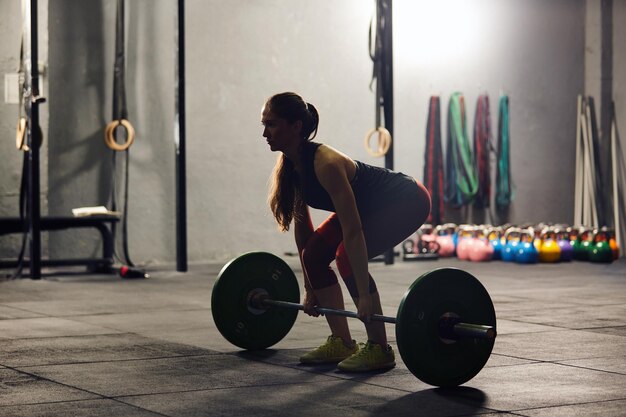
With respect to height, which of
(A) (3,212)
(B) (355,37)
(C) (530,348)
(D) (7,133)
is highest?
(B) (355,37)

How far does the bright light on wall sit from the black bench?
330cm

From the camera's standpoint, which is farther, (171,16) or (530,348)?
(171,16)

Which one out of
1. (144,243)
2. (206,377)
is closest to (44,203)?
(144,243)

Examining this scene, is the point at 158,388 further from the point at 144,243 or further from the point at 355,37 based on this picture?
the point at 355,37

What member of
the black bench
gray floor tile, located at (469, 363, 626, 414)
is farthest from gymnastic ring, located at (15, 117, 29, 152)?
gray floor tile, located at (469, 363, 626, 414)

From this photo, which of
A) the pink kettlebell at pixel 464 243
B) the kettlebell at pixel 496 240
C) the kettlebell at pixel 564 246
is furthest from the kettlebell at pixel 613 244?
the pink kettlebell at pixel 464 243

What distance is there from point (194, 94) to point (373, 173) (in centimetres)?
510

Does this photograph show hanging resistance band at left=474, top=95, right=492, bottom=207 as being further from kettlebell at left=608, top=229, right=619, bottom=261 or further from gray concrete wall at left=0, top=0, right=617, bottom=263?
kettlebell at left=608, top=229, right=619, bottom=261

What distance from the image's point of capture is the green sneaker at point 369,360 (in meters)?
3.73

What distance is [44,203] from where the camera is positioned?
806cm

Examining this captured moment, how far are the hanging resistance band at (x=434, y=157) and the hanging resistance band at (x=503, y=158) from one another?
68cm

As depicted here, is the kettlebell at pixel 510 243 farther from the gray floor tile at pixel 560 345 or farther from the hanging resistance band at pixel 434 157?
the gray floor tile at pixel 560 345

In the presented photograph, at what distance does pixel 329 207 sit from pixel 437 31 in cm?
641

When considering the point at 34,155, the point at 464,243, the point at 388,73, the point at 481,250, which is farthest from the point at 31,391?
the point at 464,243
